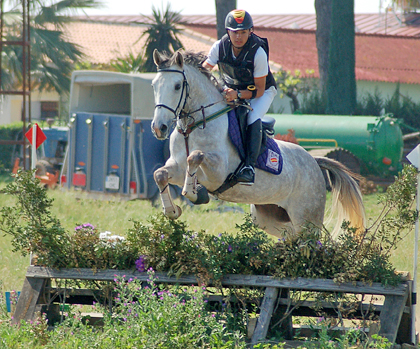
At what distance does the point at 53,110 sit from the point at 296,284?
29060 mm

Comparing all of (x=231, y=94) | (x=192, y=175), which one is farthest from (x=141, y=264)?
(x=231, y=94)

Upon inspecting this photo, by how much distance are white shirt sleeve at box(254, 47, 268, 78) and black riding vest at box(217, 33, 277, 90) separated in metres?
0.04

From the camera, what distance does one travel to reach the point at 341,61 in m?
18.4

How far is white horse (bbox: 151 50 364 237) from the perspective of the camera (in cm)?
470

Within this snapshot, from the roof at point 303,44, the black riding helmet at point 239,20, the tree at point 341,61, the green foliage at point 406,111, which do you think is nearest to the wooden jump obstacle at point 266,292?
the black riding helmet at point 239,20

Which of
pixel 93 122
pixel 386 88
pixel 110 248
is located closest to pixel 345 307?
pixel 110 248

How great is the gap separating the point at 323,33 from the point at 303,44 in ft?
31.6

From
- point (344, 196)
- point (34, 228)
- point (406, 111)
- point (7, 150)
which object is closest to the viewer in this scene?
point (34, 228)

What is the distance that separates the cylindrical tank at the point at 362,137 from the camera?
14.6 m

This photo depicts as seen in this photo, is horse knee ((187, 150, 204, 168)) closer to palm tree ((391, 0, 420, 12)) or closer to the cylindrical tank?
the cylindrical tank

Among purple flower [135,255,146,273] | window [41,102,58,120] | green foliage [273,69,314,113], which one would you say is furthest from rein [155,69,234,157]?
window [41,102,58,120]

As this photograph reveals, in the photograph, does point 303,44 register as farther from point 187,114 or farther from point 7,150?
point 187,114

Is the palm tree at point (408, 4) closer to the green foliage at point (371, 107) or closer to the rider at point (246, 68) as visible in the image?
the green foliage at point (371, 107)

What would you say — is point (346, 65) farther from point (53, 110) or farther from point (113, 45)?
point (53, 110)
